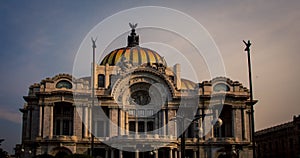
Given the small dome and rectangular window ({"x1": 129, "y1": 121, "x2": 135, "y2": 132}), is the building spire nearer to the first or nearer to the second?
the small dome

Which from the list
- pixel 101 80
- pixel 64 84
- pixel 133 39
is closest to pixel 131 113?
pixel 101 80

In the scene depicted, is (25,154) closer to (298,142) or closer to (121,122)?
(121,122)

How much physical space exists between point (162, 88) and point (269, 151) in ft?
112

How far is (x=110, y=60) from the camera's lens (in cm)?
7838

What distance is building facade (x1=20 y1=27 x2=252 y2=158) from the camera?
213ft

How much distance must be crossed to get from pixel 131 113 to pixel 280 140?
33.0 m

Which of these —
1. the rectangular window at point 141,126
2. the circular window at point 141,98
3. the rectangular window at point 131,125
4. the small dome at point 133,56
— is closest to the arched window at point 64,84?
the circular window at point 141,98

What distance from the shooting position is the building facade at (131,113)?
64.9m

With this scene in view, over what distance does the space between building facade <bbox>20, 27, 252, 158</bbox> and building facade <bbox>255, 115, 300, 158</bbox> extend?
1047cm

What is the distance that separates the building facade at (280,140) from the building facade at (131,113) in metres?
10.5

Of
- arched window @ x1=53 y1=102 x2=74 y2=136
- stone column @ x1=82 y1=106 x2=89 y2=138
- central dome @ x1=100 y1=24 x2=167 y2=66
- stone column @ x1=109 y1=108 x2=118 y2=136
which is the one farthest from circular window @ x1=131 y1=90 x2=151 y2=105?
arched window @ x1=53 y1=102 x2=74 y2=136

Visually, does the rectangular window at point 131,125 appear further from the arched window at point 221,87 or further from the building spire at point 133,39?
the building spire at point 133,39

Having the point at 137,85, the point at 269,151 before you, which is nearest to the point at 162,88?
the point at 137,85

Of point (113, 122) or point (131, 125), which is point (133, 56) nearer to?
point (131, 125)
